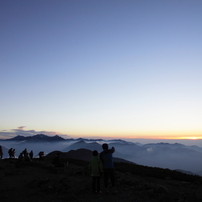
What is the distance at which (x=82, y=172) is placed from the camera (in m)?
16.3

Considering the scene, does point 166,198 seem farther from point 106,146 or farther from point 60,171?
point 60,171

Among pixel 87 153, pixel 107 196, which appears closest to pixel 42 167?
pixel 107 196

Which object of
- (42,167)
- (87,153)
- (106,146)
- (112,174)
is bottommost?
(87,153)

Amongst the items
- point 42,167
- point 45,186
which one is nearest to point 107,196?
point 45,186

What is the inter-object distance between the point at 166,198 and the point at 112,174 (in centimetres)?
277

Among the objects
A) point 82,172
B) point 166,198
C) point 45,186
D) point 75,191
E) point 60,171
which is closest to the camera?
point 166,198

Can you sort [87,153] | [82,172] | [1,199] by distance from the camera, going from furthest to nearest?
[87,153] → [82,172] → [1,199]

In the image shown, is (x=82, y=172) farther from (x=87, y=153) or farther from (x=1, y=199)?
(x=87, y=153)

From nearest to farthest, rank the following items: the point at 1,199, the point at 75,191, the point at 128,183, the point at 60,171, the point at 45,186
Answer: the point at 1,199 → the point at 75,191 → the point at 45,186 → the point at 128,183 → the point at 60,171

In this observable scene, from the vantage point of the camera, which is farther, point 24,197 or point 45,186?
point 45,186

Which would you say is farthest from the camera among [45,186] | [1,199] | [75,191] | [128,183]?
[128,183]

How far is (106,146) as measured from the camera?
375 inches

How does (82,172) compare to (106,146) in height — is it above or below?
below

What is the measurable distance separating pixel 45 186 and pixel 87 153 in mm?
95139
